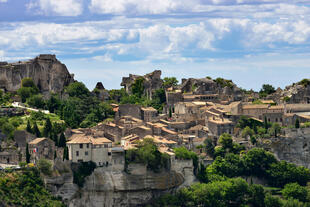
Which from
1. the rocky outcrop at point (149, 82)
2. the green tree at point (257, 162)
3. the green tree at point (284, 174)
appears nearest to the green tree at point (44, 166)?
the green tree at point (257, 162)

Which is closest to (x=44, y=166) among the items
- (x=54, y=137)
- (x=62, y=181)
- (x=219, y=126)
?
(x=62, y=181)

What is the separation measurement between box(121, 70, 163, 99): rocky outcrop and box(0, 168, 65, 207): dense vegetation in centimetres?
3738

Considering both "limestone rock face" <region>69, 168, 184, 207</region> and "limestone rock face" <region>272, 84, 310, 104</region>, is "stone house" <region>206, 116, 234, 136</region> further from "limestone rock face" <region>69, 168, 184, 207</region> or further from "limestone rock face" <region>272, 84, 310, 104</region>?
"limestone rock face" <region>272, 84, 310, 104</region>

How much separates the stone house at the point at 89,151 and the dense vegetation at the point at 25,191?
4422 mm

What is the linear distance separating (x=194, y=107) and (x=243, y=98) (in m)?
14.0

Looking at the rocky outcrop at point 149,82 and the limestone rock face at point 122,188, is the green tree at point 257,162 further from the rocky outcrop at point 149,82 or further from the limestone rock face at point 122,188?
the rocky outcrop at point 149,82

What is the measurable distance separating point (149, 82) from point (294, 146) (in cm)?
2852

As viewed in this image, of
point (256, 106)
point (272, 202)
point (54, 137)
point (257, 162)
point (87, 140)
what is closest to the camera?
point (87, 140)

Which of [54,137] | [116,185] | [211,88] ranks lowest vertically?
[116,185]

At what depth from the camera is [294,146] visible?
101m

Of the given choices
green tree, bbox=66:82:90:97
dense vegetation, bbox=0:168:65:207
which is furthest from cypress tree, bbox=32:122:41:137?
green tree, bbox=66:82:90:97

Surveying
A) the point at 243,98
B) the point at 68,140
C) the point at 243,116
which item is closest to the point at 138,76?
the point at 243,98

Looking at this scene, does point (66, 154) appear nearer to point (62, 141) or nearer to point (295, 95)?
point (62, 141)

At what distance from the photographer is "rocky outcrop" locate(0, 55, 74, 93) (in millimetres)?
115438
